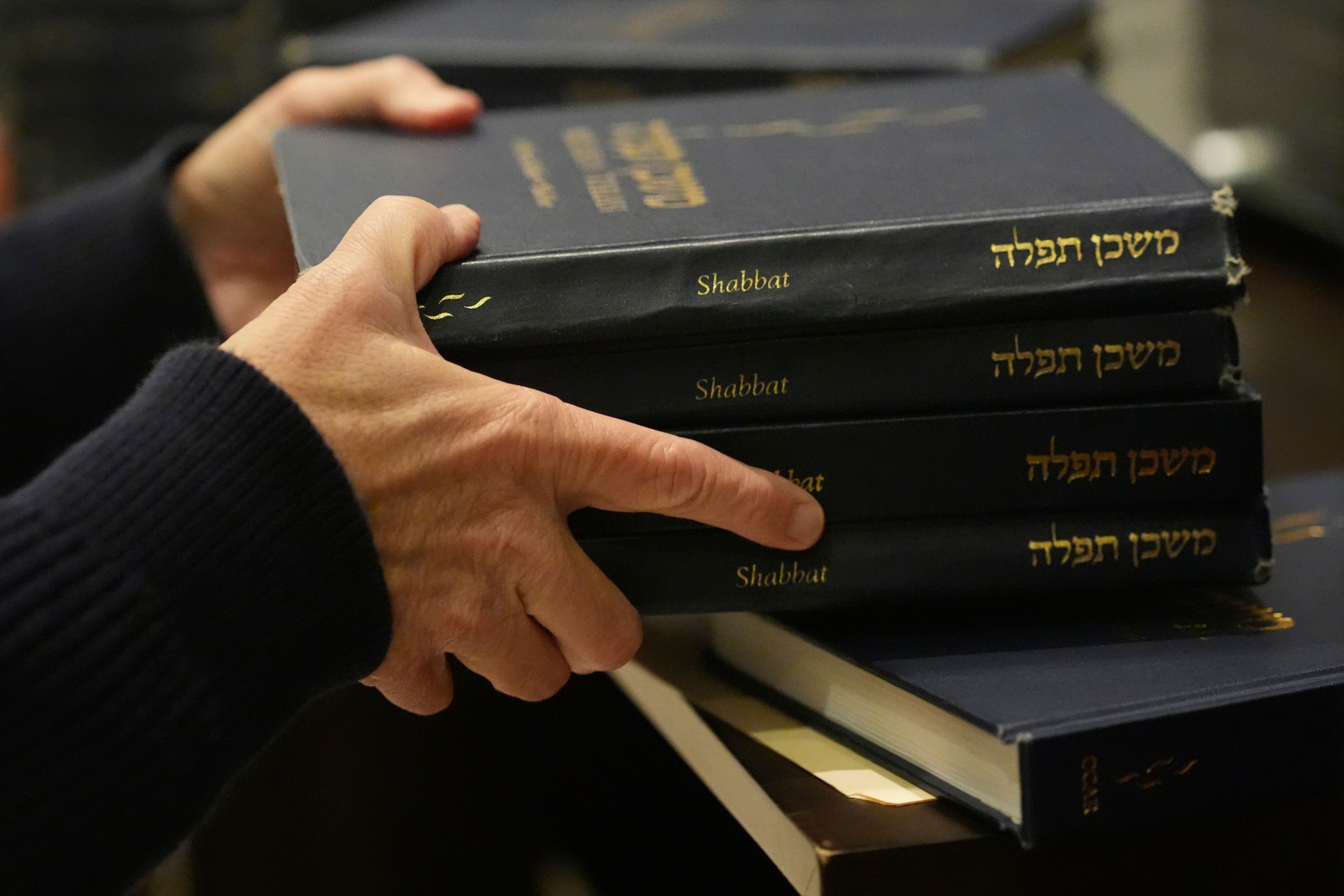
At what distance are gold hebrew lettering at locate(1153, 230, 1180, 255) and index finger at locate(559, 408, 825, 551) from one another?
0.17 metres

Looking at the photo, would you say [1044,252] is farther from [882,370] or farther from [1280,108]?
[1280,108]

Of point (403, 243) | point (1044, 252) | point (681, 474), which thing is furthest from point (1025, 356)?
point (403, 243)

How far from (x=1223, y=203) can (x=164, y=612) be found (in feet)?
1.41


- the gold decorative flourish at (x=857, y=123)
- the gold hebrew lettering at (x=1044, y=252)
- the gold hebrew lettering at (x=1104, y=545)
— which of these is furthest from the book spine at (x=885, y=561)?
the gold decorative flourish at (x=857, y=123)

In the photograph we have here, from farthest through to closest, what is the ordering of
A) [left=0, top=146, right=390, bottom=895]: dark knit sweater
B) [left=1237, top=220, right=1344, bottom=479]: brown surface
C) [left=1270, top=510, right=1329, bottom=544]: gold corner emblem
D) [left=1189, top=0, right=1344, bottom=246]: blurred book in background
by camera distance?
[left=1189, top=0, right=1344, bottom=246]: blurred book in background, [left=1237, top=220, right=1344, bottom=479]: brown surface, [left=1270, top=510, right=1329, bottom=544]: gold corner emblem, [left=0, top=146, right=390, bottom=895]: dark knit sweater

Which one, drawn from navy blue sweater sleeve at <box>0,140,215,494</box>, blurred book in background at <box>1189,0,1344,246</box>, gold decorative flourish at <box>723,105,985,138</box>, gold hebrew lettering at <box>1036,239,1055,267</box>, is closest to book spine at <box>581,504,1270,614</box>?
gold hebrew lettering at <box>1036,239,1055,267</box>

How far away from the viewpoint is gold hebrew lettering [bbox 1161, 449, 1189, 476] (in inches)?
20.7

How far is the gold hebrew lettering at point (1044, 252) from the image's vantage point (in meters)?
0.50

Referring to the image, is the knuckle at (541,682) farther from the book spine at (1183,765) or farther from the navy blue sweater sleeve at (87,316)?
the navy blue sweater sleeve at (87,316)

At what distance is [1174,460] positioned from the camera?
1.73 ft

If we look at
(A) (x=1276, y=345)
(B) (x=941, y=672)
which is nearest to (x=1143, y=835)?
(B) (x=941, y=672)

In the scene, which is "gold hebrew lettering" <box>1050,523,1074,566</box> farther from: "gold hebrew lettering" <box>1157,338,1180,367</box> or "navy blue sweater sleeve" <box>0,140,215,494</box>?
"navy blue sweater sleeve" <box>0,140,215,494</box>

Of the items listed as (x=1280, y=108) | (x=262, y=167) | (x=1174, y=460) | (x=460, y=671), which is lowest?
(x=460, y=671)

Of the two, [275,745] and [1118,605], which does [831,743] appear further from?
[275,745]
